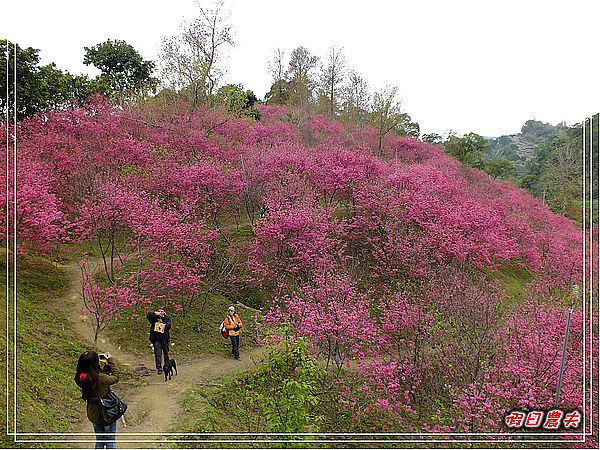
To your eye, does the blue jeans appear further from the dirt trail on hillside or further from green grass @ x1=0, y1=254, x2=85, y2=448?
green grass @ x1=0, y1=254, x2=85, y2=448

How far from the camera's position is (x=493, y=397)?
604 centimetres

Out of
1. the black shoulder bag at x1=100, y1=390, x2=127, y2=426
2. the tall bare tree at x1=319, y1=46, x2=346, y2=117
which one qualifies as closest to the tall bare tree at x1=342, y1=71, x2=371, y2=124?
the tall bare tree at x1=319, y1=46, x2=346, y2=117

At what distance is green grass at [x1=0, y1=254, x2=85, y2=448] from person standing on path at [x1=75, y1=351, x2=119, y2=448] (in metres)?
1.17

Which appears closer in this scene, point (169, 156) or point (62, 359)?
point (62, 359)

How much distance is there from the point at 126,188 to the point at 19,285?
3.34 meters

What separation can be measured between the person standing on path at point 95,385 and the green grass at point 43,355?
1.17 meters

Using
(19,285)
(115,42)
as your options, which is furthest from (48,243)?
(115,42)

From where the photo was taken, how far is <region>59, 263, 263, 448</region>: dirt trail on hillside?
549cm

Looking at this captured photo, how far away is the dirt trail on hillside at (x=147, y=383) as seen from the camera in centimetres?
549

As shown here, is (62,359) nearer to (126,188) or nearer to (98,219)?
(98,219)

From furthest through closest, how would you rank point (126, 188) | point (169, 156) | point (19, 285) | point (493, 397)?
point (169, 156), point (126, 188), point (19, 285), point (493, 397)

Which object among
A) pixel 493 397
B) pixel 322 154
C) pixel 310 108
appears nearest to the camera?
pixel 493 397

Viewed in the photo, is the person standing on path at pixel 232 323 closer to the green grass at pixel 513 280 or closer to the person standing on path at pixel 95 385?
the person standing on path at pixel 95 385

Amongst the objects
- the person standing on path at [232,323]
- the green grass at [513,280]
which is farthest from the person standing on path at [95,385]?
the green grass at [513,280]
